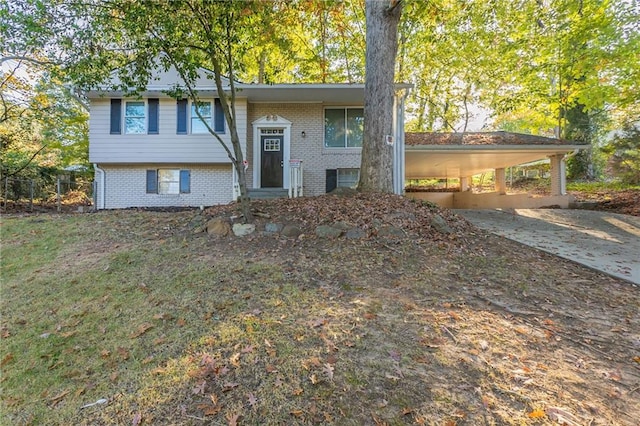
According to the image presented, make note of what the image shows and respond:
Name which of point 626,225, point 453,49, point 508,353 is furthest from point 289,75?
point 508,353

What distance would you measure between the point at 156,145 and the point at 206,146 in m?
1.73

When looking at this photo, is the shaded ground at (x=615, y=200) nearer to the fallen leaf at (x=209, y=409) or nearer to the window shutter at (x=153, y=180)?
the fallen leaf at (x=209, y=409)

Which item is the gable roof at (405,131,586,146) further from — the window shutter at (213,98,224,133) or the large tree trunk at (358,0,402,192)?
the window shutter at (213,98,224,133)

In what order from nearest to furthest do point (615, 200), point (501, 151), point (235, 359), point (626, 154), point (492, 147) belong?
point (235, 359) → point (492, 147) → point (501, 151) → point (615, 200) → point (626, 154)

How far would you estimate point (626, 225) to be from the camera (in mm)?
8391

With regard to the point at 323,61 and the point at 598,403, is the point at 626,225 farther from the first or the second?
the point at 323,61

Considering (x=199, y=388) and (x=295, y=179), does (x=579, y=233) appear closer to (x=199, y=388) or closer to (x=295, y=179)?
(x=295, y=179)

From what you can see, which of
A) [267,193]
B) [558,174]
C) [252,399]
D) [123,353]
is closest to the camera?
[252,399]

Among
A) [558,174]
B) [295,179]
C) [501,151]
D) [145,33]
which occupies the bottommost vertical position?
[295,179]

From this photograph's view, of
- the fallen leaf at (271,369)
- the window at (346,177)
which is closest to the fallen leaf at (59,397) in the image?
the fallen leaf at (271,369)

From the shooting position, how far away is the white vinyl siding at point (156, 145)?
427 inches

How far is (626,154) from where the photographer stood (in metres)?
12.3

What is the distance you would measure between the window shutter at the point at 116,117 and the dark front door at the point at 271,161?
4.88 meters

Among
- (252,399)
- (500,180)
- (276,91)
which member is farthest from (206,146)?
(500,180)
